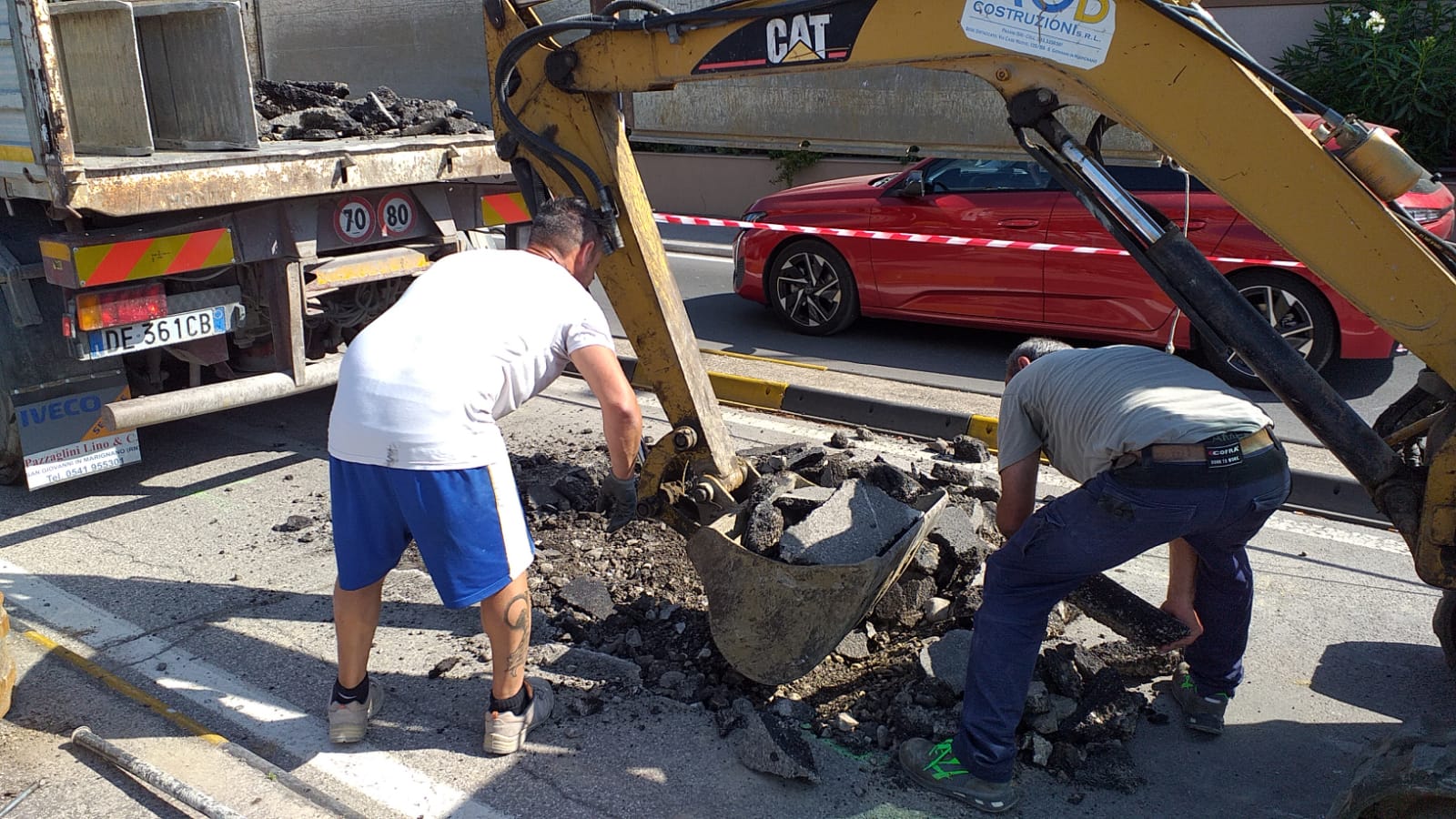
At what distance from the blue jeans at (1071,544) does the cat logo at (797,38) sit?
5.09 feet

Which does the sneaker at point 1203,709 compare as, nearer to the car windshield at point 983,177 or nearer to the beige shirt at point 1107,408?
the beige shirt at point 1107,408

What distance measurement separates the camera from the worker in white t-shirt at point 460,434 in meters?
3.33

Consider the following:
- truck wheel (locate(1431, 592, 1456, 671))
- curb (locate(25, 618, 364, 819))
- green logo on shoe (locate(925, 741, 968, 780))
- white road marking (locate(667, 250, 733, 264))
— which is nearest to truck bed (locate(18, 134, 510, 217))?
curb (locate(25, 618, 364, 819))

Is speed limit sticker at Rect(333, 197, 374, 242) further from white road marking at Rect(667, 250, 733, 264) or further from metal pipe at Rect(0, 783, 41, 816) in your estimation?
white road marking at Rect(667, 250, 733, 264)

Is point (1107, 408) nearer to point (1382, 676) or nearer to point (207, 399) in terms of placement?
point (1382, 676)

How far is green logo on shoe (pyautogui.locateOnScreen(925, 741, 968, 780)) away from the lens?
3.46 meters

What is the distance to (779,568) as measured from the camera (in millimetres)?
3879

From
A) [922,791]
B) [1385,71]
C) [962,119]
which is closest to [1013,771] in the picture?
[922,791]

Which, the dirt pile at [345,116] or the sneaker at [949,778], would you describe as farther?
the dirt pile at [345,116]

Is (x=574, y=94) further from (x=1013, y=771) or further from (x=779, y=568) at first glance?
(x=1013, y=771)

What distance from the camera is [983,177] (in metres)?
8.82

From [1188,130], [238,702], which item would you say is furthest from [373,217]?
[1188,130]

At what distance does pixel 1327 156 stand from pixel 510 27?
2.75 meters

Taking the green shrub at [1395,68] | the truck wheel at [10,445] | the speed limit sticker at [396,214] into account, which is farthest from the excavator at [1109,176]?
the green shrub at [1395,68]
